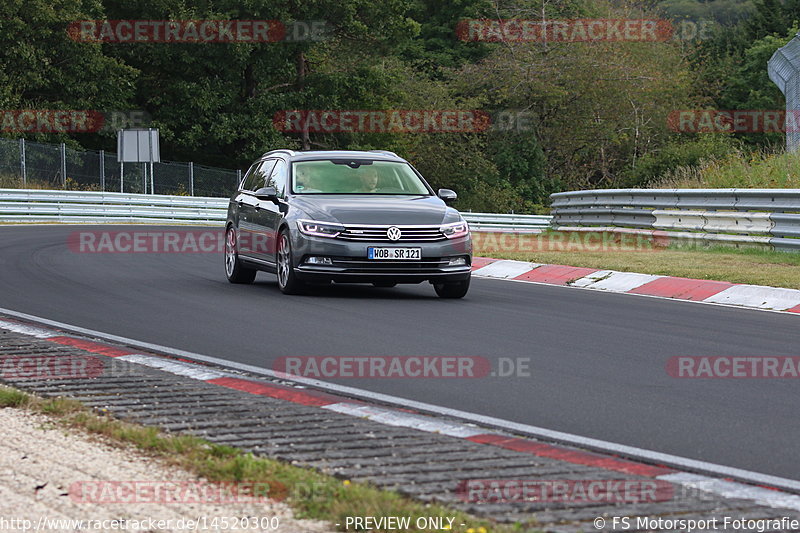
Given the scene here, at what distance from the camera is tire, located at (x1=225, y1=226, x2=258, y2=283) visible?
15984mm

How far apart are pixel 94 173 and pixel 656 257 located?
28055 millimetres

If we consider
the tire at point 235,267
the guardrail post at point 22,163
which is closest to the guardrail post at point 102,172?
the guardrail post at point 22,163

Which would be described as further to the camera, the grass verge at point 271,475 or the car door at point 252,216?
the car door at point 252,216

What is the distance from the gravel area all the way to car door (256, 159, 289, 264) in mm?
8509

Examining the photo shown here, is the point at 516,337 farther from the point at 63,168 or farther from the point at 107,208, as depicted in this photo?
the point at 63,168

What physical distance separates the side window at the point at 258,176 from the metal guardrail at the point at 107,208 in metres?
20.6

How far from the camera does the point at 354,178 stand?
15062 millimetres

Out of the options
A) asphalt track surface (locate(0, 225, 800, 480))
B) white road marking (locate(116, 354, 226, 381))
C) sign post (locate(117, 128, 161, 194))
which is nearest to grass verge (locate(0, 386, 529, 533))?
white road marking (locate(116, 354, 226, 381))

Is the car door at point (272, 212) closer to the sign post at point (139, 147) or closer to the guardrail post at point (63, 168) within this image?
the guardrail post at point (63, 168)

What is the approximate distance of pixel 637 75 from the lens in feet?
195

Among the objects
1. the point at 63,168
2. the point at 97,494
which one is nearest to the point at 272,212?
the point at 97,494

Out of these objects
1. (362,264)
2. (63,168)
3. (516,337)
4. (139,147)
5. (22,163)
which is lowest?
(516,337)

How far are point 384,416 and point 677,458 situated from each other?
1697 mm

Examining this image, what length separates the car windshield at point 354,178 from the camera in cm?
1492
